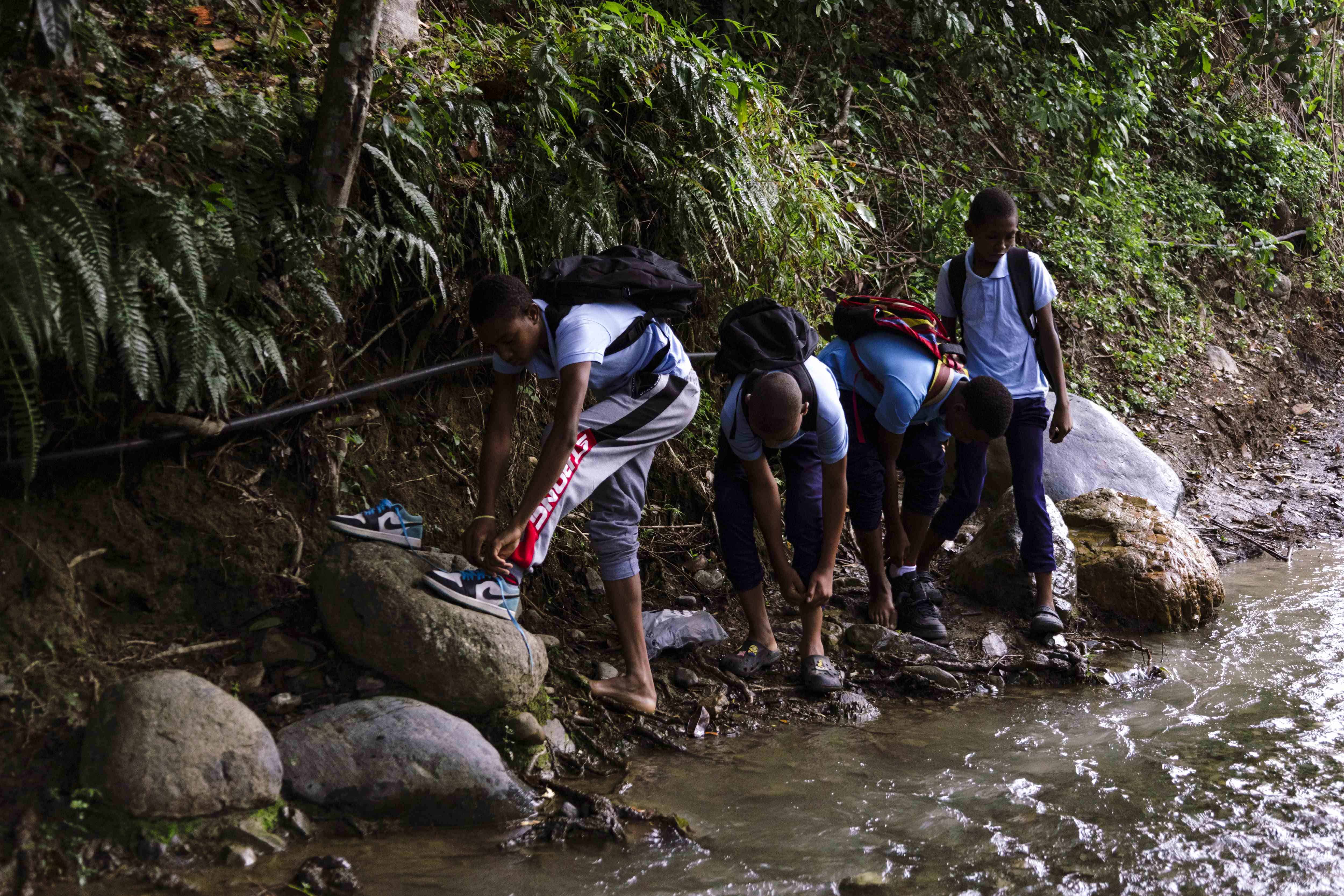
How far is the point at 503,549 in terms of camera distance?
132 inches

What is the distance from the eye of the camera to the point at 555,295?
3590 mm

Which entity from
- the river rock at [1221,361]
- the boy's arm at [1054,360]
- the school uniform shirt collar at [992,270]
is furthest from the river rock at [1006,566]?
the river rock at [1221,361]

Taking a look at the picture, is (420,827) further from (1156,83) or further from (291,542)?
(1156,83)

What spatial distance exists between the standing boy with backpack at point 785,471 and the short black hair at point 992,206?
44.6 inches

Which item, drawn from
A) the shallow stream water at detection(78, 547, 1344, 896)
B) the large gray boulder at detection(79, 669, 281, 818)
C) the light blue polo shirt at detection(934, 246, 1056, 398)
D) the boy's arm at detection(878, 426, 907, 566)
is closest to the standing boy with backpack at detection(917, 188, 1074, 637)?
the light blue polo shirt at detection(934, 246, 1056, 398)

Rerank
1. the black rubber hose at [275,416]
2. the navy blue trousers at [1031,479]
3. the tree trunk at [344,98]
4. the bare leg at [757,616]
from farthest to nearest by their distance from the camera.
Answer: the navy blue trousers at [1031,479] → the bare leg at [757,616] → the tree trunk at [344,98] → the black rubber hose at [275,416]

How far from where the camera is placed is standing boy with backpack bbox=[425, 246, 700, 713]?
3.40 m

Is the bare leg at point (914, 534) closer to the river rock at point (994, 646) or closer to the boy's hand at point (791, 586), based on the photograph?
the river rock at point (994, 646)

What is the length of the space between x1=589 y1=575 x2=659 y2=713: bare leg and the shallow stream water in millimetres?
291

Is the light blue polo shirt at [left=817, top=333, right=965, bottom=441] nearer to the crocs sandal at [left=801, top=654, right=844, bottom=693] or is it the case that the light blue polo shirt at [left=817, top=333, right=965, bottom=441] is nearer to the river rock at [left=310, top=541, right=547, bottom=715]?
the crocs sandal at [left=801, top=654, right=844, bottom=693]

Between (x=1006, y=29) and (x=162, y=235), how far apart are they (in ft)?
23.6

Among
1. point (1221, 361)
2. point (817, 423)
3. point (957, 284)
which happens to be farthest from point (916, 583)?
point (1221, 361)

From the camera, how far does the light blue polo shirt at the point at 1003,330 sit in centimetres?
488

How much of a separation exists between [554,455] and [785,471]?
150 cm
